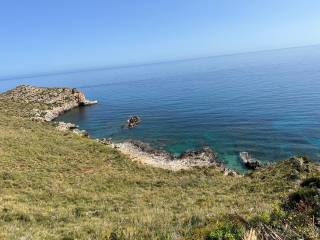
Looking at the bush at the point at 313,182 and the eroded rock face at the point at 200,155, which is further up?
the bush at the point at 313,182

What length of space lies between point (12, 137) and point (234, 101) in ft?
210

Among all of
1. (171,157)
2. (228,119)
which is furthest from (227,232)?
(228,119)

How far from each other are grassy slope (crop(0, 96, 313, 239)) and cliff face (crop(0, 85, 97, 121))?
3809 cm

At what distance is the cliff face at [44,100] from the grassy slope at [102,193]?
38090 millimetres

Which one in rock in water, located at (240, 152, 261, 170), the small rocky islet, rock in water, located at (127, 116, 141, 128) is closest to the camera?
rock in water, located at (240, 152, 261, 170)

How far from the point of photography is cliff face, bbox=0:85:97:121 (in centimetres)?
9356

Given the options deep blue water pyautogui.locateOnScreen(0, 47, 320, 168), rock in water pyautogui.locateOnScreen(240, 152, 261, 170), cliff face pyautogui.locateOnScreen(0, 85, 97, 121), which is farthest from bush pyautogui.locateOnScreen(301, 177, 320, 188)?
cliff face pyautogui.locateOnScreen(0, 85, 97, 121)

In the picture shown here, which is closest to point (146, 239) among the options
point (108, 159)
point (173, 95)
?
point (108, 159)

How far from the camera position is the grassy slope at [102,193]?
50.5 feet

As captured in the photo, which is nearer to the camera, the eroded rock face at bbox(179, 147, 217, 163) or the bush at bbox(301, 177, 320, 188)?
the bush at bbox(301, 177, 320, 188)

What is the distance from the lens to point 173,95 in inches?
4929

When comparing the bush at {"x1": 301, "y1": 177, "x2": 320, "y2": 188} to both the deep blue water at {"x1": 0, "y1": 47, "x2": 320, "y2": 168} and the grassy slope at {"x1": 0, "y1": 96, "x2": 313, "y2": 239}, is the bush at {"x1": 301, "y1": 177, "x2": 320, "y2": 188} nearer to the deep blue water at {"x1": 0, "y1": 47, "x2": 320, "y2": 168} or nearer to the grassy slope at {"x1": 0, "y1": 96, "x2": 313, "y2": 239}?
the grassy slope at {"x1": 0, "y1": 96, "x2": 313, "y2": 239}

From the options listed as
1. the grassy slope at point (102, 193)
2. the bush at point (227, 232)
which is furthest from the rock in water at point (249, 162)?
the bush at point (227, 232)

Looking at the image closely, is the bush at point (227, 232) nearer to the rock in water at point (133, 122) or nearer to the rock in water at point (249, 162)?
the rock in water at point (249, 162)
